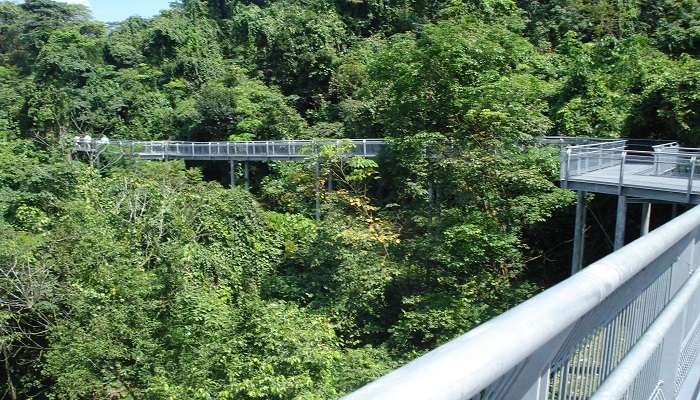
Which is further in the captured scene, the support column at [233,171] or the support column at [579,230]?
the support column at [233,171]

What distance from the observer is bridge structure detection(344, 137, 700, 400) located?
78cm

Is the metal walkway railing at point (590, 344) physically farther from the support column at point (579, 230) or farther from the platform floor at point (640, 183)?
the support column at point (579, 230)

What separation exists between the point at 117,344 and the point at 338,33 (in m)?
28.3

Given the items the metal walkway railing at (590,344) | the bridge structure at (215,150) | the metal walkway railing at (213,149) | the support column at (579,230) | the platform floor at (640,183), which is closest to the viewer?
the metal walkway railing at (590,344)

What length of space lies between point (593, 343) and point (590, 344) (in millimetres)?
31

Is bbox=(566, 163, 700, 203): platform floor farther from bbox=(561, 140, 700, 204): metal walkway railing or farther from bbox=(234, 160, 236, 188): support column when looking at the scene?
bbox=(234, 160, 236, 188): support column

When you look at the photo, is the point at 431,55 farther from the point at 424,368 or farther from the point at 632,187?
the point at 424,368

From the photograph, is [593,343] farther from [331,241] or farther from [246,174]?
[246,174]

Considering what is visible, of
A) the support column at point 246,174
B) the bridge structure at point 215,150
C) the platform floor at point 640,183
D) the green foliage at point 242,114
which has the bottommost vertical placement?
the support column at point 246,174

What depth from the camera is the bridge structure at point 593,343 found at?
2.55ft

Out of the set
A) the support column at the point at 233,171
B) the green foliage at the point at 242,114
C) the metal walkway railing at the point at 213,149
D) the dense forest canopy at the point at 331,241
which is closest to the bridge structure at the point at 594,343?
the dense forest canopy at the point at 331,241

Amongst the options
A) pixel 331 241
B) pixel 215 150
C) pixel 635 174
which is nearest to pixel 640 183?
pixel 635 174

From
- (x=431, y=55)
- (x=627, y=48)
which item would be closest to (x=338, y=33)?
(x=627, y=48)

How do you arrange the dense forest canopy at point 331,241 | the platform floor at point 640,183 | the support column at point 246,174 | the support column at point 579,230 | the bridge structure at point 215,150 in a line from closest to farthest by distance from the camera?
the dense forest canopy at point 331,241, the platform floor at point 640,183, the support column at point 579,230, the bridge structure at point 215,150, the support column at point 246,174
